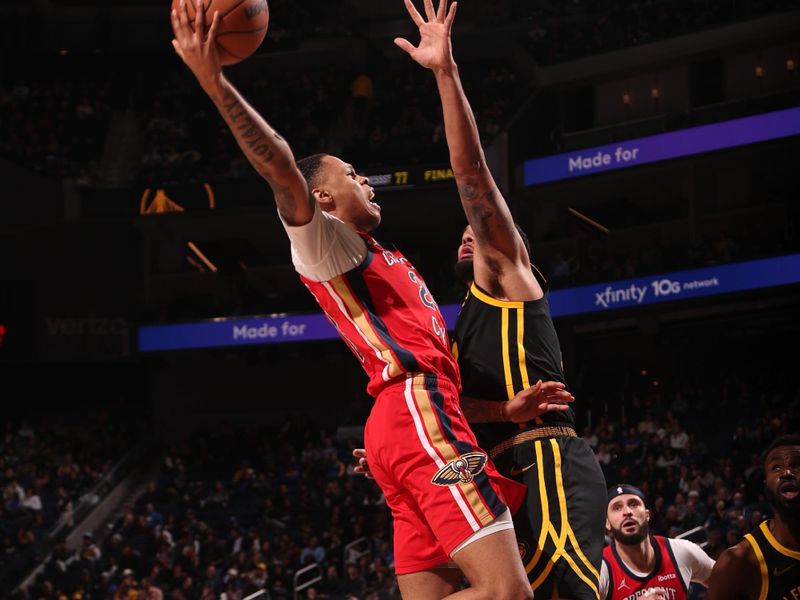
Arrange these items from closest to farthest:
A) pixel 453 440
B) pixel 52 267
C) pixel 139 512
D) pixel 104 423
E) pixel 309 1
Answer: pixel 453 440 → pixel 139 512 → pixel 104 423 → pixel 52 267 → pixel 309 1

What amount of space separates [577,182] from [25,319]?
46.9 feet

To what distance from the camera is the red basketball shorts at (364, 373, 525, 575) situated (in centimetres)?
431

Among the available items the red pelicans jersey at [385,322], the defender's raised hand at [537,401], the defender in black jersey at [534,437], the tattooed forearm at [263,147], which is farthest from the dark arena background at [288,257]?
the tattooed forearm at [263,147]

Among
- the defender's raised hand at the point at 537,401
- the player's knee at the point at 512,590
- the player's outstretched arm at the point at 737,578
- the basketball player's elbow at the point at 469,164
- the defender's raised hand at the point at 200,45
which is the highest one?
the defender's raised hand at the point at 200,45

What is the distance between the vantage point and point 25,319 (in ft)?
95.0

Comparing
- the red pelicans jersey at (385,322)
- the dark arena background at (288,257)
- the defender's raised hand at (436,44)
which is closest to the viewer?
the red pelicans jersey at (385,322)

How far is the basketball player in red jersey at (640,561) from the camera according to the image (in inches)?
279

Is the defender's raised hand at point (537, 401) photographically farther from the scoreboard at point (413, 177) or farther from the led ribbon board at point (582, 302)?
the scoreboard at point (413, 177)

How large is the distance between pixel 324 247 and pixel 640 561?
3679mm

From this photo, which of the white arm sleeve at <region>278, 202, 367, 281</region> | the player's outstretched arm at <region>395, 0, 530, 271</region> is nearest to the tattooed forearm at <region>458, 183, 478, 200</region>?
the player's outstretched arm at <region>395, 0, 530, 271</region>

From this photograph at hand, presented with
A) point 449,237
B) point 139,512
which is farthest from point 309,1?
point 139,512

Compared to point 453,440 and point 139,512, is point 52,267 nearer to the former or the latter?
point 139,512

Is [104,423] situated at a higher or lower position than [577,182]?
lower

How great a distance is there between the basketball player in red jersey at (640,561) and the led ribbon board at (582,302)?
14.5 m
